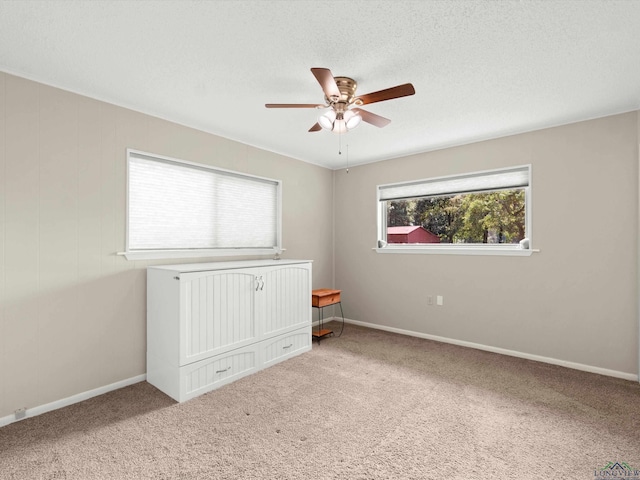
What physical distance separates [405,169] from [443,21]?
8.68 feet

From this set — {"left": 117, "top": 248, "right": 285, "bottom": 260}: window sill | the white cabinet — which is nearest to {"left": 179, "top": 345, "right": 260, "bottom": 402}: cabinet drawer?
the white cabinet

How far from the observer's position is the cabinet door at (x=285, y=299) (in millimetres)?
3232

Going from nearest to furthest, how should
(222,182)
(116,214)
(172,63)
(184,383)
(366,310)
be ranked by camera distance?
(172,63)
(184,383)
(116,214)
(222,182)
(366,310)

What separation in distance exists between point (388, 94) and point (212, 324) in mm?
2193

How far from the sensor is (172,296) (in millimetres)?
2602

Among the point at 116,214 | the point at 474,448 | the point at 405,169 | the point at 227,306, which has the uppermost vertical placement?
the point at 405,169

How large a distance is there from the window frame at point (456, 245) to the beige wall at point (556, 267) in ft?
0.20

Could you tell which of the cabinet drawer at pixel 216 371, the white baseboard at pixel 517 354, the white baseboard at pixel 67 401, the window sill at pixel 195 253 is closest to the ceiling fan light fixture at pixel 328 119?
the window sill at pixel 195 253

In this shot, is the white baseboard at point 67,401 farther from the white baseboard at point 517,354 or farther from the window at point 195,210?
the white baseboard at point 517,354

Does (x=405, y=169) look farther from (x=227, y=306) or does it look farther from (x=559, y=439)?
(x=559, y=439)

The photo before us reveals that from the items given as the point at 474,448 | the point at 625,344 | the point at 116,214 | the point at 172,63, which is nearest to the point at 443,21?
the point at 172,63

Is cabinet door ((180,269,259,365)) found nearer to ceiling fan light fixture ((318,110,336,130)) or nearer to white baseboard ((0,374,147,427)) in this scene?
white baseboard ((0,374,147,427))

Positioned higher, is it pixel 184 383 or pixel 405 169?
pixel 405 169

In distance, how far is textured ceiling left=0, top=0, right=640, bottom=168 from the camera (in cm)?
164
